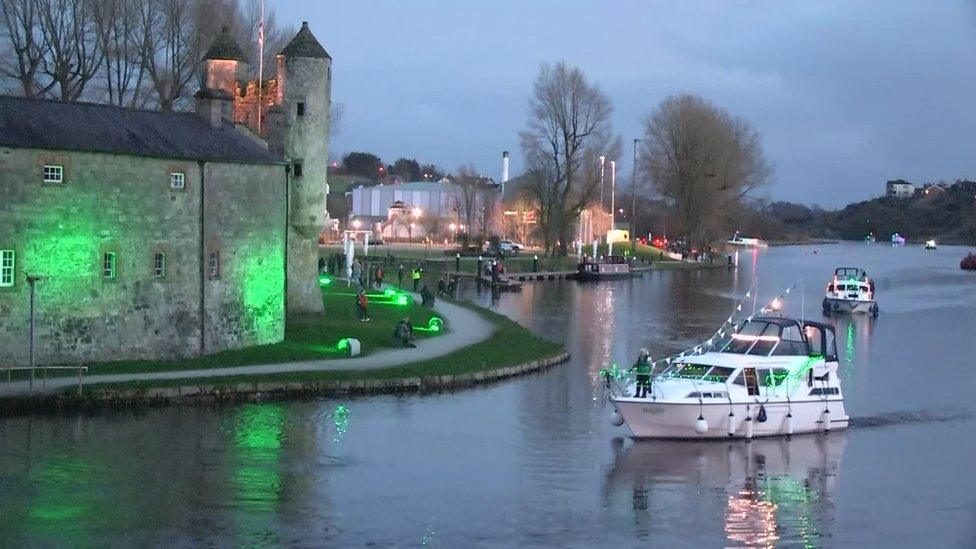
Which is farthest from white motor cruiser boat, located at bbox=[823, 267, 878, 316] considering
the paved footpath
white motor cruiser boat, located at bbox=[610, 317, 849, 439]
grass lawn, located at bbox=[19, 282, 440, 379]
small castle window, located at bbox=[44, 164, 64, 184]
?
small castle window, located at bbox=[44, 164, 64, 184]

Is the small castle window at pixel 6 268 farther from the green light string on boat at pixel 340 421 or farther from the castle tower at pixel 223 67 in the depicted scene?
the castle tower at pixel 223 67

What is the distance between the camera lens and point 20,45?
64125 mm

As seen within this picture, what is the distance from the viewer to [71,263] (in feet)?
111

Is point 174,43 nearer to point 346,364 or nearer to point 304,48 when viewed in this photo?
point 304,48

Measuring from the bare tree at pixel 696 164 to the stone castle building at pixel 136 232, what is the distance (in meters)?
98.7

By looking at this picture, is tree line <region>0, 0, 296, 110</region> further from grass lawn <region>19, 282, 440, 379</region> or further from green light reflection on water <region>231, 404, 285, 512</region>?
green light reflection on water <region>231, 404, 285, 512</region>

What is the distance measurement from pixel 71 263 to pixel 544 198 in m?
81.0

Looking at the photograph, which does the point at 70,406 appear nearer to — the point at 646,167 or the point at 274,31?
the point at 274,31

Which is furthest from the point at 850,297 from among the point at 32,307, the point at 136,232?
the point at 32,307

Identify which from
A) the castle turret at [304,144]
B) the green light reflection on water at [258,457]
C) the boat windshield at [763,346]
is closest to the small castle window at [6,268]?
the green light reflection on water at [258,457]

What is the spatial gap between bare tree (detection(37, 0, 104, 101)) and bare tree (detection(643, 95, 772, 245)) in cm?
8000

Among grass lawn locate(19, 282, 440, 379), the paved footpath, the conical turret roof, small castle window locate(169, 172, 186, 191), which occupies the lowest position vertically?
the paved footpath

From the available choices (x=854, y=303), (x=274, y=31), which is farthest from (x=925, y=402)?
(x=274, y=31)

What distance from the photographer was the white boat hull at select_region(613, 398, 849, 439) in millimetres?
31328
